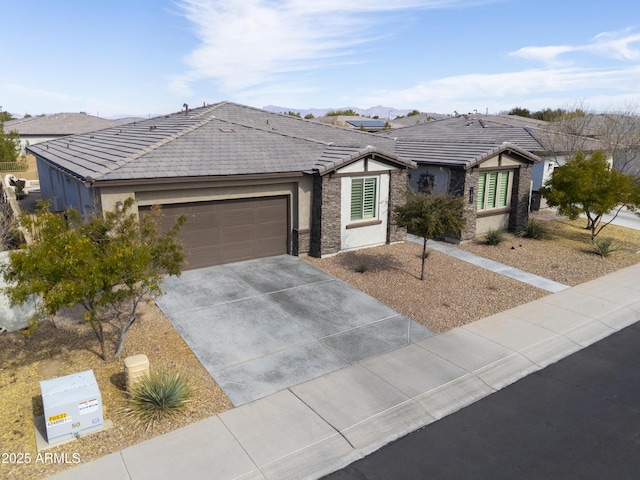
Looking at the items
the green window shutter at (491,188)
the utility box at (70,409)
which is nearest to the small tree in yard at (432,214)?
the green window shutter at (491,188)

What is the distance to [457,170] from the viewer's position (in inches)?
738

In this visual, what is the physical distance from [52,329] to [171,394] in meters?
4.70

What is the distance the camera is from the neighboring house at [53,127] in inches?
1892

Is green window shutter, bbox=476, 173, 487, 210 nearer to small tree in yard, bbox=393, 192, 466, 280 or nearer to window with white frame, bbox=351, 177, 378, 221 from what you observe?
window with white frame, bbox=351, 177, 378, 221

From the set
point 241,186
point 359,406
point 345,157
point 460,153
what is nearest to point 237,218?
point 241,186

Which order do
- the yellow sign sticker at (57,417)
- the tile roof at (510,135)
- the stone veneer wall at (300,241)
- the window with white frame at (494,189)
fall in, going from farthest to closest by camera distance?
the tile roof at (510,135)
the window with white frame at (494,189)
the stone veneer wall at (300,241)
the yellow sign sticker at (57,417)

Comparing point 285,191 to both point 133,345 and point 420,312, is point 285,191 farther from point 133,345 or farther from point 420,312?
point 133,345

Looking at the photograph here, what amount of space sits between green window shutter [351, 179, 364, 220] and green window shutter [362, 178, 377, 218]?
0.18 metres

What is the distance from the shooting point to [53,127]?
164ft

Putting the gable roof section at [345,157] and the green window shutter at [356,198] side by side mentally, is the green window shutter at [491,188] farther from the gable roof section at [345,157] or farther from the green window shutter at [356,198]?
the green window shutter at [356,198]

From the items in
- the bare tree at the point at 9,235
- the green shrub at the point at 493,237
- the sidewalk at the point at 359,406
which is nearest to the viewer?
the sidewalk at the point at 359,406

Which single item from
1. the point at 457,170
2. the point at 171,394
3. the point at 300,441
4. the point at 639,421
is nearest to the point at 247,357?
the point at 171,394

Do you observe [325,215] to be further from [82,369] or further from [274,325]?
[82,369]

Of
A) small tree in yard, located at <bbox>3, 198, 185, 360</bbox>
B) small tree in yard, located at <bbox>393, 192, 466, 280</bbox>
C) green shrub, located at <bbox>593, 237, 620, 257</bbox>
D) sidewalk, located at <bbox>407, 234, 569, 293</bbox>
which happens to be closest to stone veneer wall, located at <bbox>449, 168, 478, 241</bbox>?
sidewalk, located at <bbox>407, 234, 569, 293</bbox>
